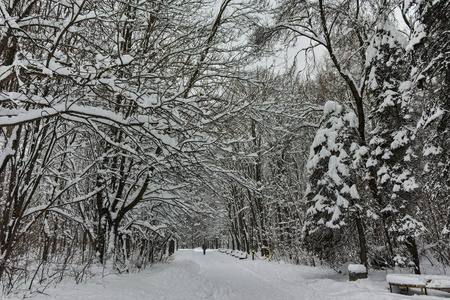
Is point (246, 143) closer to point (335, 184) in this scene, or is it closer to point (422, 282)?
point (335, 184)

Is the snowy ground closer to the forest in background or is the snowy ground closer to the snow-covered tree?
the forest in background

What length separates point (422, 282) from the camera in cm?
589

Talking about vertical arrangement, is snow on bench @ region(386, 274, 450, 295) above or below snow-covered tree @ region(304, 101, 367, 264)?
A: below

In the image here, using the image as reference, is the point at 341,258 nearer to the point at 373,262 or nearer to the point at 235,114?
the point at 373,262

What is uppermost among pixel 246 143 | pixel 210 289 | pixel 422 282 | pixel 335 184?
pixel 246 143

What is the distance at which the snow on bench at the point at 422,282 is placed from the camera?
568cm

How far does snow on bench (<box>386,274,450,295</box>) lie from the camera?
18.6ft

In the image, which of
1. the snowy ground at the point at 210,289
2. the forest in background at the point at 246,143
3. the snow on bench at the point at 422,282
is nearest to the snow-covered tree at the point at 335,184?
the forest in background at the point at 246,143

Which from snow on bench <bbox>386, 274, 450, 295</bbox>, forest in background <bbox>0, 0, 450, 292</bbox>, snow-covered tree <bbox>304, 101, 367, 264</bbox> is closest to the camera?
forest in background <bbox>0, 0, 450, 292</bbox>

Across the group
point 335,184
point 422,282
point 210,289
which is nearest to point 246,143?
point 335,184

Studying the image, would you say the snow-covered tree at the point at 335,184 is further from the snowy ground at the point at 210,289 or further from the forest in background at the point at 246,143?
the snowy ground at the point at 210,289

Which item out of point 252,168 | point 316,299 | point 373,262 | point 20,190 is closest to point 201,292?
point 316,299

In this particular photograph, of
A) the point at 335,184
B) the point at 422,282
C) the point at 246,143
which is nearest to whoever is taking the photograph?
the point at 422,282

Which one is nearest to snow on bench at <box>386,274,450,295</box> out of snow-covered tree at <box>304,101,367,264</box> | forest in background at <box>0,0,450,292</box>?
forest in background at <box>0,0,450,292</box>
